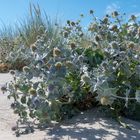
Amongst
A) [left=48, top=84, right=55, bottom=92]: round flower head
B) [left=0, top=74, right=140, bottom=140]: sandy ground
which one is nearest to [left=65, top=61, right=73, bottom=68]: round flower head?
[left=48, top=84, right=55, bottom=92]: round flower head

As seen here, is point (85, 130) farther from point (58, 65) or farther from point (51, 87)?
point (58, 65)

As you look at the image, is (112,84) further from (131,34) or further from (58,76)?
(131,34)

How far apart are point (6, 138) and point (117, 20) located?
202cm

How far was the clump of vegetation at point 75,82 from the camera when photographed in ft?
9.73

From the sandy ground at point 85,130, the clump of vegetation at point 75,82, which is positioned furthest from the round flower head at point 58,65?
the sandy ground at point 85,130

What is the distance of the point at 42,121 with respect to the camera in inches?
121

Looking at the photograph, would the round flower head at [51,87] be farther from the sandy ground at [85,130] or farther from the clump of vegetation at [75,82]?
the sandy ground at [85,130]

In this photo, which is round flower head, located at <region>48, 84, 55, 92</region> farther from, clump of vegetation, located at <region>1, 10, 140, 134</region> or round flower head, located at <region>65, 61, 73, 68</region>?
round flower head, located at <region>65, 61, 73, 68</region>

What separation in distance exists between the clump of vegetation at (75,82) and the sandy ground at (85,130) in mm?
80

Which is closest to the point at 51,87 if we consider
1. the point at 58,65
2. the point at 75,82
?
the point at 58,65

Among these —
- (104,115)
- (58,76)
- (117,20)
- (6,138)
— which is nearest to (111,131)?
(104,115)

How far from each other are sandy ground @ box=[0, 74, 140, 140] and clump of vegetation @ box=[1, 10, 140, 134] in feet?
0.26

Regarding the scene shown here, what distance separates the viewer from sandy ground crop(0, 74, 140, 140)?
9.71 feet

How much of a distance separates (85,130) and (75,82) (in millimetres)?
454
